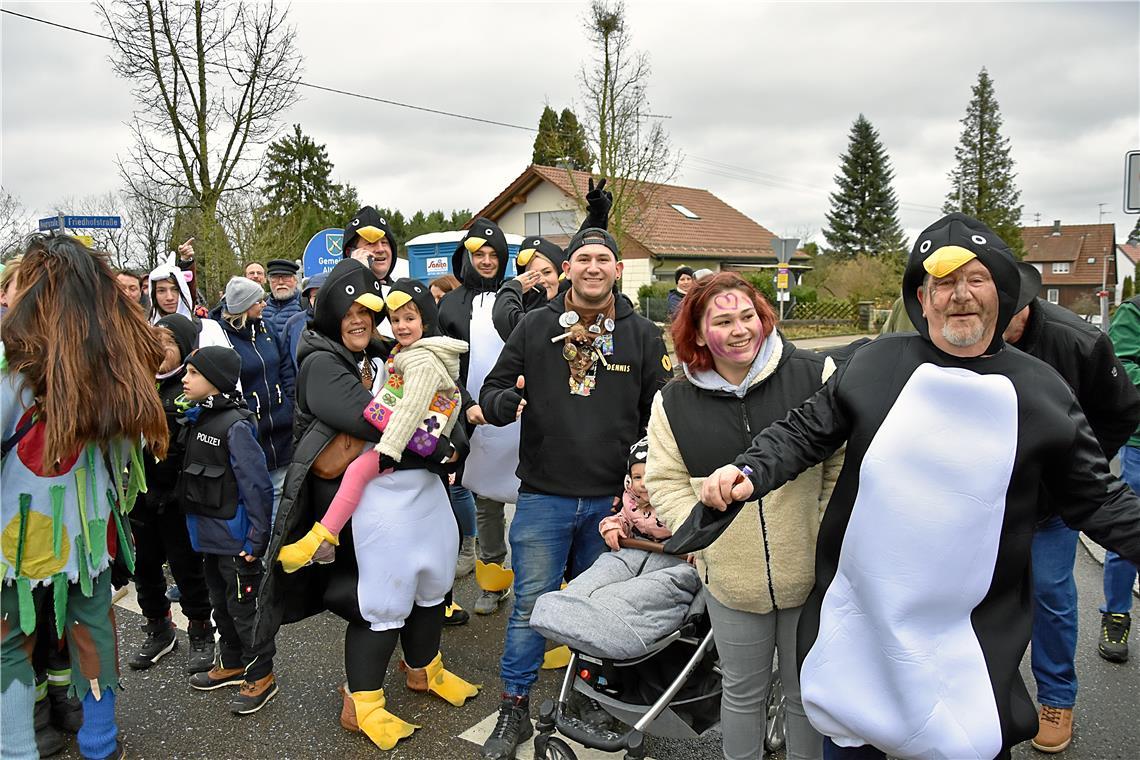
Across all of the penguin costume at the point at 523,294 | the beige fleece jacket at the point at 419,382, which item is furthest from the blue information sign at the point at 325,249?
the beige fleece jacket at the point at 419,382

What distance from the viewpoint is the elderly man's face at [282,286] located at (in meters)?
6.73

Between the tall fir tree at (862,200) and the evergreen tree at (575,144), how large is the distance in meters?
25.5

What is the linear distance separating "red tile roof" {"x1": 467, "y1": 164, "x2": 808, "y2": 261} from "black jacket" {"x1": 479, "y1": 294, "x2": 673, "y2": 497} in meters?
24.8

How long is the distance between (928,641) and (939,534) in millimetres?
297

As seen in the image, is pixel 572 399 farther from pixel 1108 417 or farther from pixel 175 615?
pixel 175 615

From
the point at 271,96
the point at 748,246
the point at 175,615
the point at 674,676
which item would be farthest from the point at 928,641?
the point at 748,246

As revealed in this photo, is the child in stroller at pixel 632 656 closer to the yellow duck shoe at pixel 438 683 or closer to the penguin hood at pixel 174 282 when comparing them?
the yellow duck shoe at pixel 438 683

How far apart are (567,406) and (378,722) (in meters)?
1.63

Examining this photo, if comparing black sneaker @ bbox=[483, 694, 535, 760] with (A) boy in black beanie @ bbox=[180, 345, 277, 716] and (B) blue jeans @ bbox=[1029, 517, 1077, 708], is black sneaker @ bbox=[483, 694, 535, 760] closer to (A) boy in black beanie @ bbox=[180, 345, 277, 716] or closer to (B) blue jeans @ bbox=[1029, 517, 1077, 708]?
(A) boy in black beanie @ bbox=[180, 345, 277, 716]

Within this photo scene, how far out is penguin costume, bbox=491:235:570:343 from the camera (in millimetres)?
4527

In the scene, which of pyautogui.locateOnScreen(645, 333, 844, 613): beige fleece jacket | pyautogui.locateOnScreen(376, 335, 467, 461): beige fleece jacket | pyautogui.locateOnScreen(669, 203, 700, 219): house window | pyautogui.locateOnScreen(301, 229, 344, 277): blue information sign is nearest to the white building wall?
pyautogui.locateOnScreen(669, 203, 700, 219): house window

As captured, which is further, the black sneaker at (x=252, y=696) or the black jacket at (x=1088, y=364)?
the black sneaker at (x=252, y=696)

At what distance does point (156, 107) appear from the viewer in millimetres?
13961

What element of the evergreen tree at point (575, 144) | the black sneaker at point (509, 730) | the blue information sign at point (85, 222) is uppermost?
the evergreen tree at point (575, 144)
